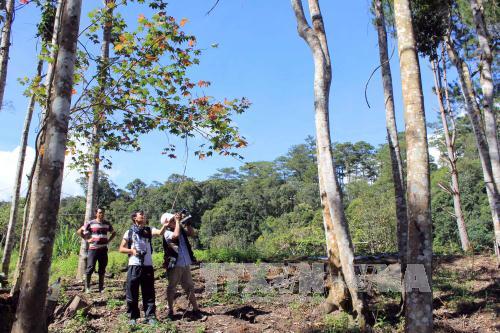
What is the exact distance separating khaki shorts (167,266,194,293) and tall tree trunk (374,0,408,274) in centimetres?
278

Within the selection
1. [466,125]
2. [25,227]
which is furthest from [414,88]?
[466,125]

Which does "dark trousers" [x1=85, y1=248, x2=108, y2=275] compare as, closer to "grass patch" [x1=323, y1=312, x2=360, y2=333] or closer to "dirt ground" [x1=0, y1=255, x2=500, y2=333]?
"dirt ground" [x1=0, y1=255, x2=500, y2=333]

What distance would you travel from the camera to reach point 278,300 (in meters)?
→ 5.84

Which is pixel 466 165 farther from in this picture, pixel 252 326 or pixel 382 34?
pixel 252 326

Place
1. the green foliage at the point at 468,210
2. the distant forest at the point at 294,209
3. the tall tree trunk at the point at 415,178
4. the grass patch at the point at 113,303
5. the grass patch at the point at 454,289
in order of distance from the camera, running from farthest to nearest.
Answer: the green foliage at the point at 468,210 < the distant forest at the point at 294,209 < the grass patch at the point at 454,289 < the grass patch at the point at 113,303 < the tall tree trunk at the point at 415,178

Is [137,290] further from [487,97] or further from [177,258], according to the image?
[487,97]

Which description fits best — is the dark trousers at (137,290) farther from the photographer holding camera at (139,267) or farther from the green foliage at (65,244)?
the green foliage at (65,244)

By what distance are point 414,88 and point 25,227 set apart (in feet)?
13.7

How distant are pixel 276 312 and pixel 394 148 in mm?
2912

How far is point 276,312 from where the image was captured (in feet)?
17.3

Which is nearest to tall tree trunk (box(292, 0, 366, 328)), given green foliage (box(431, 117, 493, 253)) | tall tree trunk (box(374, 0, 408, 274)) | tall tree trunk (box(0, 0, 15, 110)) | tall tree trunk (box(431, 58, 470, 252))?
tall tree trunk (box(374, 0, 408, 274))

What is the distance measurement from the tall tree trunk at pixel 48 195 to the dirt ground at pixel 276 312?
1837 mm

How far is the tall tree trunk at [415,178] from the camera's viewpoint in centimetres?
280

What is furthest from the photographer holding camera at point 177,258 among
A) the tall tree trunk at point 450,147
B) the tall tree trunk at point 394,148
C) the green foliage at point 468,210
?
the green foliage at point 468,210
